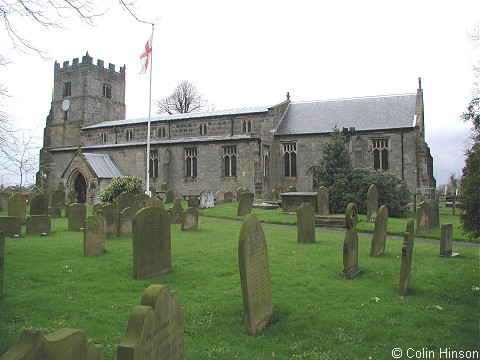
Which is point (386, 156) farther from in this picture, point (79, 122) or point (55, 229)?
point (79, 122)

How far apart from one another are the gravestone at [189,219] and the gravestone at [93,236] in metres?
4.74

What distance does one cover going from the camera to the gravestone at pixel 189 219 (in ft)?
48.9

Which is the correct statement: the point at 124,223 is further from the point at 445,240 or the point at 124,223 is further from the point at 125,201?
the point at 445,240

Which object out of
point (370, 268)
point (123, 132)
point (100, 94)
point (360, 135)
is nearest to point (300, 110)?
point (360, 135)

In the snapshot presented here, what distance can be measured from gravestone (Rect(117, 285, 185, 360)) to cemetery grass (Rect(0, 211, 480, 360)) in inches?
40.7

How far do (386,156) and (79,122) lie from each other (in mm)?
32326

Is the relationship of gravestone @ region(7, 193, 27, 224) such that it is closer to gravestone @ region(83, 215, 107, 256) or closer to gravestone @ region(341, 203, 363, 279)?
gravestone @ region(83, 215, 107, 256)

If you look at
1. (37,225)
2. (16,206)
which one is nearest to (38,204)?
(16,206)

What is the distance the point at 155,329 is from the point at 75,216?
1235cm

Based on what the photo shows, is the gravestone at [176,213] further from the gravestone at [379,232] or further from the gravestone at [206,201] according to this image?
the gravestone at [379,232]

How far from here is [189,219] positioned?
15016 millimetres

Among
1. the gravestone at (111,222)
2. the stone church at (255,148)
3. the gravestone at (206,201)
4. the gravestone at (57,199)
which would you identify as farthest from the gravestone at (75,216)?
the stone church at (255,148)

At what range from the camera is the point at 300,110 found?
3606cm

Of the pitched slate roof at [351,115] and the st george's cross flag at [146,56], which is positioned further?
the pitched slate roof at [351,115]
